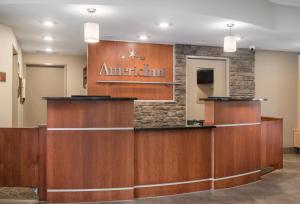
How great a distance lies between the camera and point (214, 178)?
15.8ft

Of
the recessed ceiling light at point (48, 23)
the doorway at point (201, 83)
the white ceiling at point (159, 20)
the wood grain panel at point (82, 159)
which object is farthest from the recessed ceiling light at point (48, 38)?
the doorway at point (201, 83)

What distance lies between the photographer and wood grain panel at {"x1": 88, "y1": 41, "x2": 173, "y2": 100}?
6.78 metres

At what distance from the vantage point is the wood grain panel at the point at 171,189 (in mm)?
4422

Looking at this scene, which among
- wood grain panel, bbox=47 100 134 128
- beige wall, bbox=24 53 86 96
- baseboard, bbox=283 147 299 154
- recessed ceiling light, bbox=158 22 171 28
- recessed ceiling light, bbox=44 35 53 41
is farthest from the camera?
beige wall, bbox=24 53 86 96

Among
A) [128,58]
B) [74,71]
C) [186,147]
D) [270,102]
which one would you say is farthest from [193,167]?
[74,71]

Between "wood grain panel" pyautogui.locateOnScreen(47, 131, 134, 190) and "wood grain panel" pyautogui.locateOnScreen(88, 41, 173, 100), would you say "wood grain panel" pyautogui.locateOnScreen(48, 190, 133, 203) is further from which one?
"wood grain panel" pyautogui.locateOnScreen(88, 41, 173, 100)

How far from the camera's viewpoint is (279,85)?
8414mm

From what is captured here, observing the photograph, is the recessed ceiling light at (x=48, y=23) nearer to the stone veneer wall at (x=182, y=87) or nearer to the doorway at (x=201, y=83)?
the stone veneer wall at (x=182, y=87)

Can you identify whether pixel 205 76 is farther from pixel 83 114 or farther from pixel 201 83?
pixel 83 114

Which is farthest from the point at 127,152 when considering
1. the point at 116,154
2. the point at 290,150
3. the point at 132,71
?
the point at 290,150

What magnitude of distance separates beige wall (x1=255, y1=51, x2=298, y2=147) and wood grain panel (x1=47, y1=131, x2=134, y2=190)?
5.34 meters

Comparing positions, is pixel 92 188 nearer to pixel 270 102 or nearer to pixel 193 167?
pixel 193 167

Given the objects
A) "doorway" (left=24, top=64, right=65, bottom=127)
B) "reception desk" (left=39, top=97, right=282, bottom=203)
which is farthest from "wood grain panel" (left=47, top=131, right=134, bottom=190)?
"doorway" (left=24, top=64, right=65, bottom=127)

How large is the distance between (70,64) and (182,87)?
12.7ft
